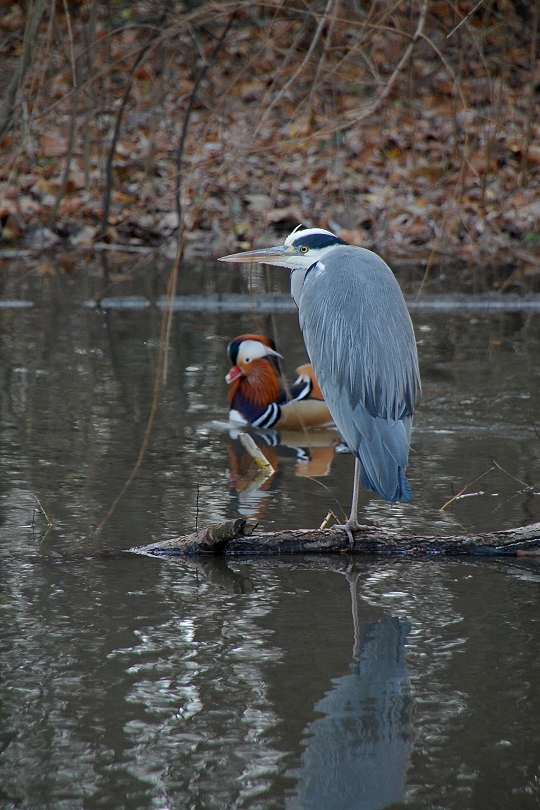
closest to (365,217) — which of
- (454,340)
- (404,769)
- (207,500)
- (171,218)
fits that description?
(171,218)

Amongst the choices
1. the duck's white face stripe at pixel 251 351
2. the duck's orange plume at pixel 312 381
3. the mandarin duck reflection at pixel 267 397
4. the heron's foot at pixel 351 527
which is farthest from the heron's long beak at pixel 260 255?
the duck's white face stripe at pixel 251 351

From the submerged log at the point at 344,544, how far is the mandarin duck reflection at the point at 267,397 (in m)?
2.06

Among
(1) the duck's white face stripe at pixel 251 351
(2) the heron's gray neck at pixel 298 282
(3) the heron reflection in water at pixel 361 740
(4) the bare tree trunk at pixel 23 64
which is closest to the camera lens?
(3) the heron reflection in water at pixel 361 740

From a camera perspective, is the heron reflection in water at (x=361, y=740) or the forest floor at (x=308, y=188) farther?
the forest floor at (x=308, y=188)

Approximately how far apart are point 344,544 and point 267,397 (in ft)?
7.37

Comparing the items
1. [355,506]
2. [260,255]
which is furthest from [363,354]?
[260,255]

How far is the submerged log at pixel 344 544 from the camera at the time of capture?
3.39 metres

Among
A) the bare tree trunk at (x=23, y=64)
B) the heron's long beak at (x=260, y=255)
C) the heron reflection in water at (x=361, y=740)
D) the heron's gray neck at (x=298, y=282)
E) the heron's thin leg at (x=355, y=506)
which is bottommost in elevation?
the heron reflection in water at (x=361, y=740)

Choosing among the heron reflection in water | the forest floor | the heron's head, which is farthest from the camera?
the forest floor

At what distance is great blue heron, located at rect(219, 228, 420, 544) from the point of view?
3.63 m

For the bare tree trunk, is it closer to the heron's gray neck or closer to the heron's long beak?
the heron's long beak

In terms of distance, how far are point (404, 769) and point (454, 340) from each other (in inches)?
222

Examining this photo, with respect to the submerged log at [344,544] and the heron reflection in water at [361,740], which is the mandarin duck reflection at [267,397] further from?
the heron reflection in water at [361,740]

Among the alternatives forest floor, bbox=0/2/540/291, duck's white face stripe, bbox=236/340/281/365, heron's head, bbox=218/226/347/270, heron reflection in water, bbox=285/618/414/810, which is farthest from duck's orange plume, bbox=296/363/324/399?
forest floor, bbox=0/2/540/291
